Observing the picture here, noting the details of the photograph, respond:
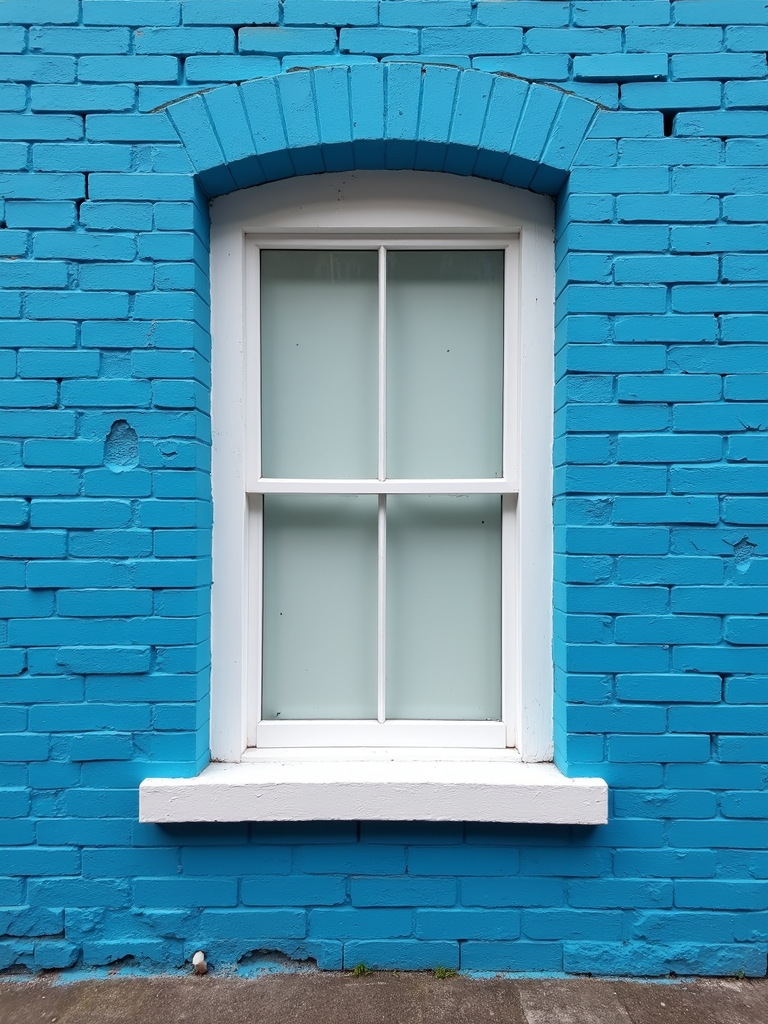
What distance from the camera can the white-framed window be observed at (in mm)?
2283

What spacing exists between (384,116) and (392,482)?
1.18 metres

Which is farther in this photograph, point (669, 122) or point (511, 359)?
point (511, 359)

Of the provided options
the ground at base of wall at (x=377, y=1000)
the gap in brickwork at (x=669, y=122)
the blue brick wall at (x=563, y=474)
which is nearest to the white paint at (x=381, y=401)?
the blue brick wall at (x=563, y=474)

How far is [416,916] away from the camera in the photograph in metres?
2.15

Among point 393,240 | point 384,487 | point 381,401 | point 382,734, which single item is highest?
point 393,240

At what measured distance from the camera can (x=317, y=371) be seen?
2367 millimetres

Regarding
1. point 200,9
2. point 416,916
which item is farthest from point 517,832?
point 200,9

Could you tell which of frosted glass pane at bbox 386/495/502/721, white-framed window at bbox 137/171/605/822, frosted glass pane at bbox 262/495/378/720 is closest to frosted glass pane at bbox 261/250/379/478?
white-framed window at bbox 137/171/605/822

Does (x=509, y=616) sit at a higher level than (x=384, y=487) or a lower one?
lower

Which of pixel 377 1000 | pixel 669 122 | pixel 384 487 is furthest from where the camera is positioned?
pixel 384 487

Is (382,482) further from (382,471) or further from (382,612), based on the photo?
(382,612)

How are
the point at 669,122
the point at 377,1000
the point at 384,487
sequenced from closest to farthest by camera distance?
the point at 377,1000, the point at 669,122, the point at 384,487

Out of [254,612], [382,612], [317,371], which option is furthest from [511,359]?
[254,612]

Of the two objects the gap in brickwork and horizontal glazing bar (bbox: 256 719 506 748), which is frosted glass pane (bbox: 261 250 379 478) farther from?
the gap in brickwork
